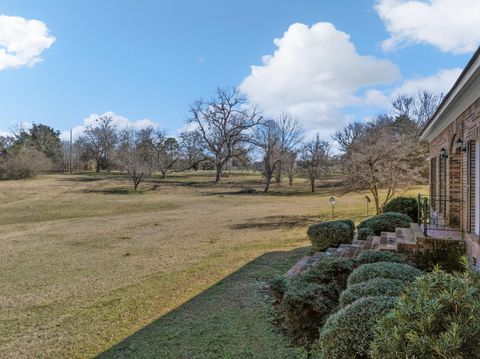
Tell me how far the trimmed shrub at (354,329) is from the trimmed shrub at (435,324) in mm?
679

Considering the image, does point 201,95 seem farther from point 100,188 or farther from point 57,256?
point 57,256

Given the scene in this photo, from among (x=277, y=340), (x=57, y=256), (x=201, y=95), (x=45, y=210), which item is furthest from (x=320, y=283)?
(x=201, y=95)

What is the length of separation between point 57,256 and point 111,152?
5206 cm

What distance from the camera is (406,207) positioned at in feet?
39.0

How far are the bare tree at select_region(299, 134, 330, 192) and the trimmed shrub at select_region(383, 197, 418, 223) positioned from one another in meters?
26.4

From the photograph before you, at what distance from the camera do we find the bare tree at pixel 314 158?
129ft

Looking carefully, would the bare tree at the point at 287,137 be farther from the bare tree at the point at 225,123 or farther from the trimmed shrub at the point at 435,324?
the trimmed shrub at the point at 435,324

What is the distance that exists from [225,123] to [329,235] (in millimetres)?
39866

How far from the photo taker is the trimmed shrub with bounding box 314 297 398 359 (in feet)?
9.16

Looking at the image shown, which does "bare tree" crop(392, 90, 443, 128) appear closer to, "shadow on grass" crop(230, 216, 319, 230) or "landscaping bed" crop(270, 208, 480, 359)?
"shadow on grass" crop(230, 216, 319, 230)

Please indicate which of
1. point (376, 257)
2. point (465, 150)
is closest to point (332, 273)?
point (376, 257)

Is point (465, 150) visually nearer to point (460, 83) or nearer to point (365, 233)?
point (460, 83)

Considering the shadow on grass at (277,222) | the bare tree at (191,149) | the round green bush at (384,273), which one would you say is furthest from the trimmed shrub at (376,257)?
the bare tree at (191,149)

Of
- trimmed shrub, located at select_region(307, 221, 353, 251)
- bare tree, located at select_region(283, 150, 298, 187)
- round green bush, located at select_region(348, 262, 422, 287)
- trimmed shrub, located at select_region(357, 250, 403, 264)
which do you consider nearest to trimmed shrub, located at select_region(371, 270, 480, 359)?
round green bush, located at select_region(348, 262, 422, 287)
